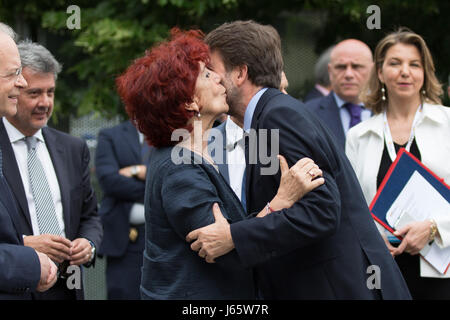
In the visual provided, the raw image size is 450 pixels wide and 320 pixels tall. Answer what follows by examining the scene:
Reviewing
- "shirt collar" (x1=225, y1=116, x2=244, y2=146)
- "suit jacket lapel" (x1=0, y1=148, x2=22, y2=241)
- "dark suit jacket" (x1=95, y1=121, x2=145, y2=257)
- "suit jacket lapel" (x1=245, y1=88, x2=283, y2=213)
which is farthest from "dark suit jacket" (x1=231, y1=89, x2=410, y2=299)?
"dark suit jacket" (x1=95, y1=121, x2=145, y2=257)

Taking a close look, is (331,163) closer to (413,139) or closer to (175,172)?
(175,172)

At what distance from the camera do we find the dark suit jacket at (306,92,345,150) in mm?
4969

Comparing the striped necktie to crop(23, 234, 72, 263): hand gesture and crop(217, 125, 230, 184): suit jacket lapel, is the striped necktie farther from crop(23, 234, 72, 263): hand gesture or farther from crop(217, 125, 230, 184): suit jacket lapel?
crop(217, 125, 230, 184): suit jacket lapel

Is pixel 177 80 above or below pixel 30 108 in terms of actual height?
above

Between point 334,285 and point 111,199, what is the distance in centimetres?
348

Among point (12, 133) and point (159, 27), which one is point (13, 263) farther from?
point (159, 27)

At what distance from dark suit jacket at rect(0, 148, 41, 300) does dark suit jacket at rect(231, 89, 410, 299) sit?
850 mm

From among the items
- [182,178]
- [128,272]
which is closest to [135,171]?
[128,272]

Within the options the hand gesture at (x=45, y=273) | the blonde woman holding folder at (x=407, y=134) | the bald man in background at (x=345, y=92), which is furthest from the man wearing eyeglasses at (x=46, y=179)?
the bald man in background at (x=345, y=92)

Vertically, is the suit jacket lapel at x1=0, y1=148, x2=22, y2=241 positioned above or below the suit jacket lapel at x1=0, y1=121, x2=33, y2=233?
above

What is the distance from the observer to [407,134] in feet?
12.1

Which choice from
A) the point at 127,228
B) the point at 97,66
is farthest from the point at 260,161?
the point at 97,66

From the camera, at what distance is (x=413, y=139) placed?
142 inches

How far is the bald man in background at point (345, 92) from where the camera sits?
16.7 ft
